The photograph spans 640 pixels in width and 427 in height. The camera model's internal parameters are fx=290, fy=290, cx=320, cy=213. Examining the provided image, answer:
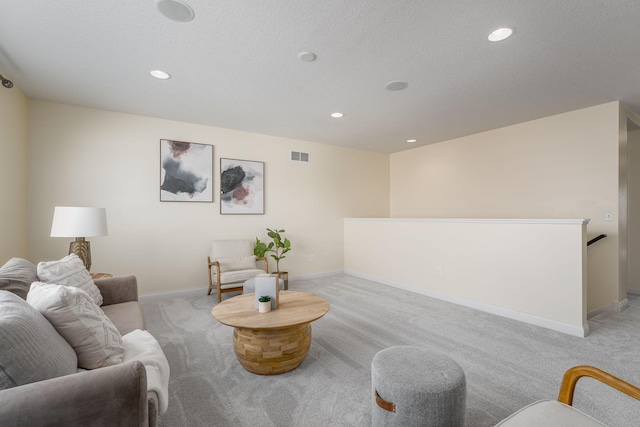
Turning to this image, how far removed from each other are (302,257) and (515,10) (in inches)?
175

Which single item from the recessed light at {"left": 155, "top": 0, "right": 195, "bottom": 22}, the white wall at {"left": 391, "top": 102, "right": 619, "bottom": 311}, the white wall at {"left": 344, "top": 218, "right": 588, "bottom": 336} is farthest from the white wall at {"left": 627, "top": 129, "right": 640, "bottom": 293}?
the recessed light at {"left": 155, "top": 0, "right": 195, "bottom": 22}

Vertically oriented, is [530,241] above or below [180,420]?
above

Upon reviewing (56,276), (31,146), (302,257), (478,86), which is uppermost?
(478,86)

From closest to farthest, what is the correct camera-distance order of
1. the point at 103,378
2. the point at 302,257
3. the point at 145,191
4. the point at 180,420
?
1. the point at 103,378
2. the point at 180,420
3. the point at 145,191
4. the point at 302,257

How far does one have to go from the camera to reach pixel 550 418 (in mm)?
1104

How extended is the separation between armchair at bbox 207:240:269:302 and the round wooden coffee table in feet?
5.45

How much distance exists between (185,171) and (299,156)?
201 centimetres

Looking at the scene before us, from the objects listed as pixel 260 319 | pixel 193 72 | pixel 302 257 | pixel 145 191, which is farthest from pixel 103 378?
pixel 302 257

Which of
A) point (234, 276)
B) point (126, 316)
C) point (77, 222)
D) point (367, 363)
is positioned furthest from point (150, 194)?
point (367, 363)

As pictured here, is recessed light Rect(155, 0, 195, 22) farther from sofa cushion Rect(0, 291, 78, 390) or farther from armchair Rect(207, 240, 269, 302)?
armchair Rect(207, 240, 269, 302)

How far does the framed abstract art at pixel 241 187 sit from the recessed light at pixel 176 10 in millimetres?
2697

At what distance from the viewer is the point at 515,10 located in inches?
77.7

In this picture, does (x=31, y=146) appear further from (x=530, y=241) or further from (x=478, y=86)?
(x=530, y=241)

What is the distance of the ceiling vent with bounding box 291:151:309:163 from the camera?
537 centimetres
